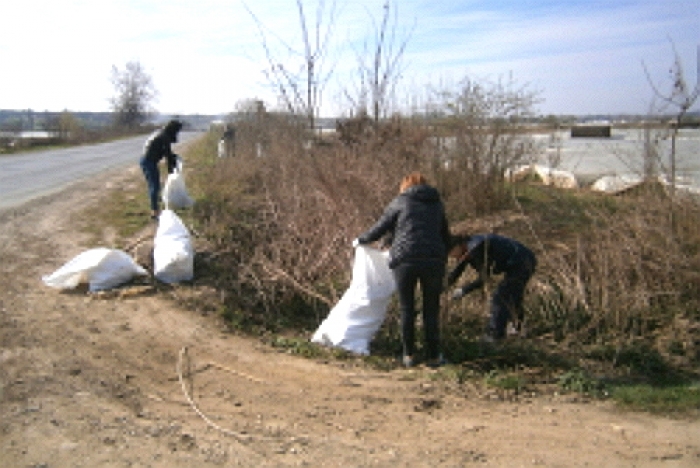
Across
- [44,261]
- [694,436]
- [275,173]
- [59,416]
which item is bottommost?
[694,436]

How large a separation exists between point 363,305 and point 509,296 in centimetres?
147

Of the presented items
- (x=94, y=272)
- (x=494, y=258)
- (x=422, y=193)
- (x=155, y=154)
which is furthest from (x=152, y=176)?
(x=494, y=258)

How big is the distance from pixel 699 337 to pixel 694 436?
2.16 m

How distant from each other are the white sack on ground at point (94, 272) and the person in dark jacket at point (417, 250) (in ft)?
9.16

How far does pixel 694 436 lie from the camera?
4000mm

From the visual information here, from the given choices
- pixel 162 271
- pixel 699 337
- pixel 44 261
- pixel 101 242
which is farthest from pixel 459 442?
pixel 101 242

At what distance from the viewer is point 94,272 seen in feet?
20.5

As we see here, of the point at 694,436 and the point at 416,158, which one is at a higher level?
the point at 416,158

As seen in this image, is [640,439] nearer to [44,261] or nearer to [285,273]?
[285,273]

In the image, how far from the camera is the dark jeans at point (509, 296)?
18.5 feet

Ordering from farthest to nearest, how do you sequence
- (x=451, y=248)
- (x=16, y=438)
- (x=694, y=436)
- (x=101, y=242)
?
(x=101, y=242) < (x=451, y=248) < (x=694, y=436) < (x=16, y=438)

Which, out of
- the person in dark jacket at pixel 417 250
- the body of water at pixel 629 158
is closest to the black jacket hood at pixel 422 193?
the person in dark jacket at pixel 417 250

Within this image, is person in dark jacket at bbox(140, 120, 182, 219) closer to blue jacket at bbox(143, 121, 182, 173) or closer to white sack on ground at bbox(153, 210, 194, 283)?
blue jacket at bbox(143, 121, 182, 173)

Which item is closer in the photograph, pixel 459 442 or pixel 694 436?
pixel 459 442
